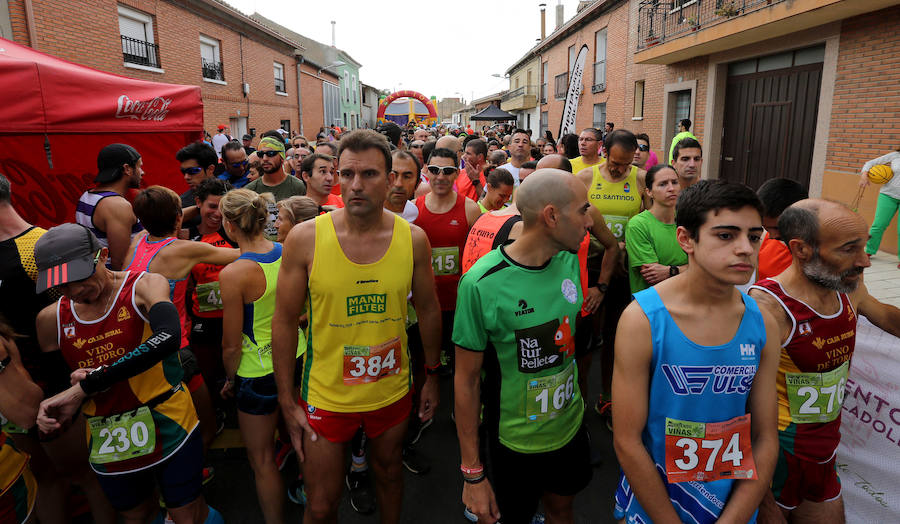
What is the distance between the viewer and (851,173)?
8.78m

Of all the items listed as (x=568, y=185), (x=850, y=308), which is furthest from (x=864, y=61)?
(x=568, y=185)

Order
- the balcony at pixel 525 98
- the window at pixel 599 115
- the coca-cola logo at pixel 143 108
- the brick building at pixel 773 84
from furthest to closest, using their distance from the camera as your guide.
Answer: the balcony at pixel 525 98
the window at pixel 599 115
the brick building at pixel 773 84
the coca-cola logo at pixel 143 108

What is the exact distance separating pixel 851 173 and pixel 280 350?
10.4 metres

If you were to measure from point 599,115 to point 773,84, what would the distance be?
36.1 ft

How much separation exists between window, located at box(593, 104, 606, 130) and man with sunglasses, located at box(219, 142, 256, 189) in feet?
59.0

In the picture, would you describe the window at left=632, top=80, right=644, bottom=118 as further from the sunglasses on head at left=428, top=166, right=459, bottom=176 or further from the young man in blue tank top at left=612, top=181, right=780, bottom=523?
the young man in blue tank top at left=612, top=181, right=780, bottom=523

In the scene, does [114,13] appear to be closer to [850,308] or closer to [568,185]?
[568,185]

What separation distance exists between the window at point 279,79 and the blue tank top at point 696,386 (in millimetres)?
24657

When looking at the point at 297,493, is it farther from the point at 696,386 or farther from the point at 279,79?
the point at 279,79

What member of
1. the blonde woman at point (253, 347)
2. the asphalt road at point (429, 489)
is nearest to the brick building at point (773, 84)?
the asphalt road at point (429, 489)

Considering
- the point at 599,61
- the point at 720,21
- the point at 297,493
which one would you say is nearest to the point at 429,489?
the point at 297,493

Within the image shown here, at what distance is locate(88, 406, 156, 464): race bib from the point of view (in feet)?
7.54

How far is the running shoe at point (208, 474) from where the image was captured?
3479 millimetres

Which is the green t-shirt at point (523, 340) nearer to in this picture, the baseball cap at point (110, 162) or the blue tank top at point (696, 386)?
the blue tank top at point (696, 386)
